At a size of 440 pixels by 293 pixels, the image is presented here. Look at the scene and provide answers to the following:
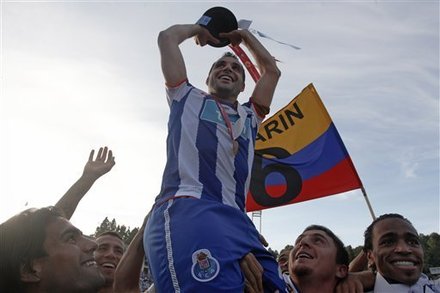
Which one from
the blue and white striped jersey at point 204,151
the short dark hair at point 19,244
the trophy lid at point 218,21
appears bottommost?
the short dark hair at point 19,244

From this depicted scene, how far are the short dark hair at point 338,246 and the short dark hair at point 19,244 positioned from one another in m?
2.49

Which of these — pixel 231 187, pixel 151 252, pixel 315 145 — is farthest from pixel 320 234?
pixel 315 145

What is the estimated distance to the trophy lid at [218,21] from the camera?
3859 mm

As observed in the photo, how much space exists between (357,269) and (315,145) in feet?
12.3

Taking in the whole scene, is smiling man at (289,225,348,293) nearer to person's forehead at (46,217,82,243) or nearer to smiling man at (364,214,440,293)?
smiling man at (364,214,440,293)

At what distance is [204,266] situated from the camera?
2.56m

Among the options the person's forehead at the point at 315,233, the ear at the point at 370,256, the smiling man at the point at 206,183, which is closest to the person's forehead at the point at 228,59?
the smiling man at the point at 206,183

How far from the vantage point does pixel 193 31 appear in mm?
3764

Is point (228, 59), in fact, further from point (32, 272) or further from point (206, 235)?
point (32, 272)

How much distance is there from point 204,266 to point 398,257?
2.08 meters

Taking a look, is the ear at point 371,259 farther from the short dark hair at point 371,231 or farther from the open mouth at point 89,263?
the open mouth at point 89,263

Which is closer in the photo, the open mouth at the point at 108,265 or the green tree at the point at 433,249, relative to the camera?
the open mouth at the point at 108,265

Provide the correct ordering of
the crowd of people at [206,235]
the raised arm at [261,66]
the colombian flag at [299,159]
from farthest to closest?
the colombian flag at [299,159]
the raised arm at [261,66]
the crowd of people at [206,235]

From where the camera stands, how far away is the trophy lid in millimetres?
3859
